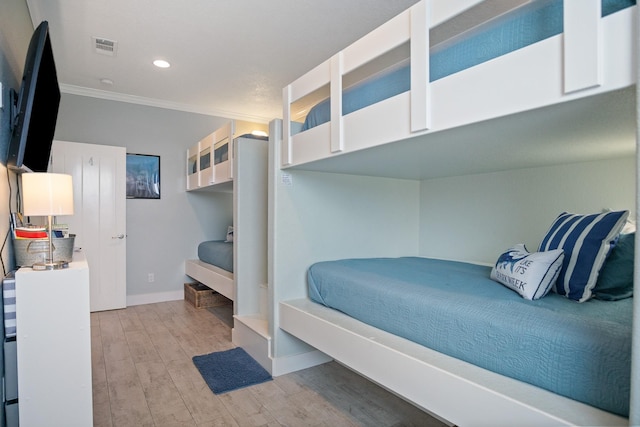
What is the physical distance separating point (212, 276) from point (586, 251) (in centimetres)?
324

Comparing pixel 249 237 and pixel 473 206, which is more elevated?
pixel 473 206

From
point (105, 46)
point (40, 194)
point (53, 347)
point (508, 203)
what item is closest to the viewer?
point (53, 347)

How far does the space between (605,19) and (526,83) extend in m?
0.21

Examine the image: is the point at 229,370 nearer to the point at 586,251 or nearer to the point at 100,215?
the point at 586,251

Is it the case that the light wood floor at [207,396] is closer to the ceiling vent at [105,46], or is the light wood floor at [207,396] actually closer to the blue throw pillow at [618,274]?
the blue throw pillow at [618,274]

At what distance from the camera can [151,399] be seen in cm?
206

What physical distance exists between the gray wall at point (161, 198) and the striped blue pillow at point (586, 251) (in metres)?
4.13

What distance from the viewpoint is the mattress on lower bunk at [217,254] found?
3662mm

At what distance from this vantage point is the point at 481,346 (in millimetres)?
1247

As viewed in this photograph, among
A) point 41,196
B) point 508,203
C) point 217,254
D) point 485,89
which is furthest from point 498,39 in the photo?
point 217,254

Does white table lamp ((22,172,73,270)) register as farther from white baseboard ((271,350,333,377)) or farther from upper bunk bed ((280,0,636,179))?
white baseboard ((271,350,333,377))

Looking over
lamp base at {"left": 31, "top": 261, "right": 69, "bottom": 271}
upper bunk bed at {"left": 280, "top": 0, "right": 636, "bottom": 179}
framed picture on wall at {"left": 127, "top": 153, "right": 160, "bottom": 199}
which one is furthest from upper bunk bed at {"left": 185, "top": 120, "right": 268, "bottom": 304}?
lamp base at {"left": 31, "top": 261, "right": 69, "bottom": 271}

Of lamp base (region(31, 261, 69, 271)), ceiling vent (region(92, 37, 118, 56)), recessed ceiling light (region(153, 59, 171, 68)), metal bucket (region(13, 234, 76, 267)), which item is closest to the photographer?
lamp base (region(31, 261, 69, 271))

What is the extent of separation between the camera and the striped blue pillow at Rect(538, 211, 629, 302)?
1.39m
